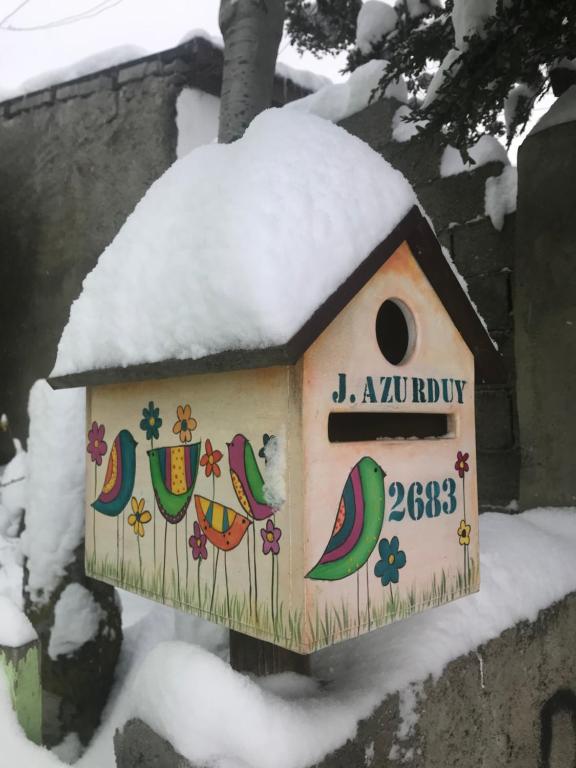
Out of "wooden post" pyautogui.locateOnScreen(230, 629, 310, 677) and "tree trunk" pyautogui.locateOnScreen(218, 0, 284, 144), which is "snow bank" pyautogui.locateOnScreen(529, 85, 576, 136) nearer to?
"tree trunk" pyautogui.locateOnScreen(218, 0, 284, 144)

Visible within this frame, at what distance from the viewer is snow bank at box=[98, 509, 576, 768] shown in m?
1.06

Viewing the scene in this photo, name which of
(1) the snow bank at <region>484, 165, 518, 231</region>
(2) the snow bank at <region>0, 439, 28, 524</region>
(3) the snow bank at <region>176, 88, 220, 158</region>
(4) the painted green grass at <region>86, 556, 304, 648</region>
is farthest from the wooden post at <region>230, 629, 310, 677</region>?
(3) the snow bank at <region>176, 88, 220, 158</region>

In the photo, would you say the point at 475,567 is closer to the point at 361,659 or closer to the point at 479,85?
the point at 361,659

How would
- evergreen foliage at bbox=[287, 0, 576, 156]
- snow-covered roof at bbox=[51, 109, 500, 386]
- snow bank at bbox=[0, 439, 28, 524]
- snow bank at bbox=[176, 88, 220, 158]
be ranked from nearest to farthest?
snow-covered roof at bbox=[51, 109, 500, 386], evergreen foliage at bbox=[287, 0, 576, 156], snow bank at bbox=[0, 439, 28, 524], snow bank at bbox=[176, 88, 220, 158]

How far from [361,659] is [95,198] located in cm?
355

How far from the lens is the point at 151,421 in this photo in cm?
127

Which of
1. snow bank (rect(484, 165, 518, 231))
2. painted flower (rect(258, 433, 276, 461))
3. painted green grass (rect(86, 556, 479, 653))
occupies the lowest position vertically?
painted green grass (rect(86, 556, 479, 653))

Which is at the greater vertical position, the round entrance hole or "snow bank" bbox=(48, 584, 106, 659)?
the round entrance hole

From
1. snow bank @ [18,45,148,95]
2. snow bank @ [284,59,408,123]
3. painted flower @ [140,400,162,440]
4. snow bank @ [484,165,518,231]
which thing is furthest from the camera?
snow bank @ [18,45,148,95]

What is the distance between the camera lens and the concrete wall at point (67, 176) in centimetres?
382

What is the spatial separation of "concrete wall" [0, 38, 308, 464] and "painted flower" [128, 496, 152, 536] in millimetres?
2988

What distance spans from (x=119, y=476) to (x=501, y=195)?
7.23 feet

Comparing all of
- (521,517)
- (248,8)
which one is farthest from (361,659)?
(248,8)

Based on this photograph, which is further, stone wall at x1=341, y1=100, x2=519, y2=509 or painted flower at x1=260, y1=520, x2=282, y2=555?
stone wall at x1=341, y1=100, x2=519, y2=509
